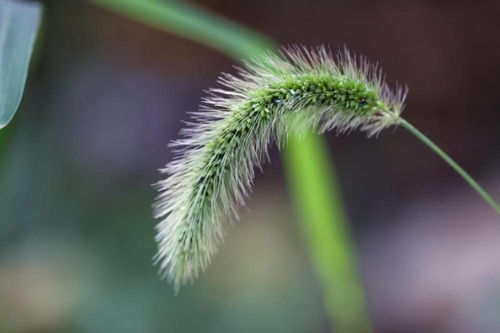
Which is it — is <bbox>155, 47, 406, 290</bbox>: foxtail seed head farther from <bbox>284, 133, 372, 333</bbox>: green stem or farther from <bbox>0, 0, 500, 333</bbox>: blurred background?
<bbox>0, 0, 500, 333</bbox>: blurred background

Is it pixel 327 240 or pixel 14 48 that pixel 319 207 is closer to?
pixel 327 240

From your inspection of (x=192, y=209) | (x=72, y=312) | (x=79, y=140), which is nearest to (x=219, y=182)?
(x=192, y=209)

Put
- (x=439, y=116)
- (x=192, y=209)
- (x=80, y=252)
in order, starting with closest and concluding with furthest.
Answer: (x=192, y=209) < (x=80, y=252) < (x=439, y=116)

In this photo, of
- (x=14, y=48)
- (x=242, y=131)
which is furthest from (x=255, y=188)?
(x=242, y=131)

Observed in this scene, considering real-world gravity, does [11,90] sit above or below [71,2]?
below

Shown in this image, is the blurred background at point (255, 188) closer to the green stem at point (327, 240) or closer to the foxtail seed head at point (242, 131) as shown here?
the green stem at point (327, 240)

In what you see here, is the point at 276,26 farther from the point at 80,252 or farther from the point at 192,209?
the point at 192,209
